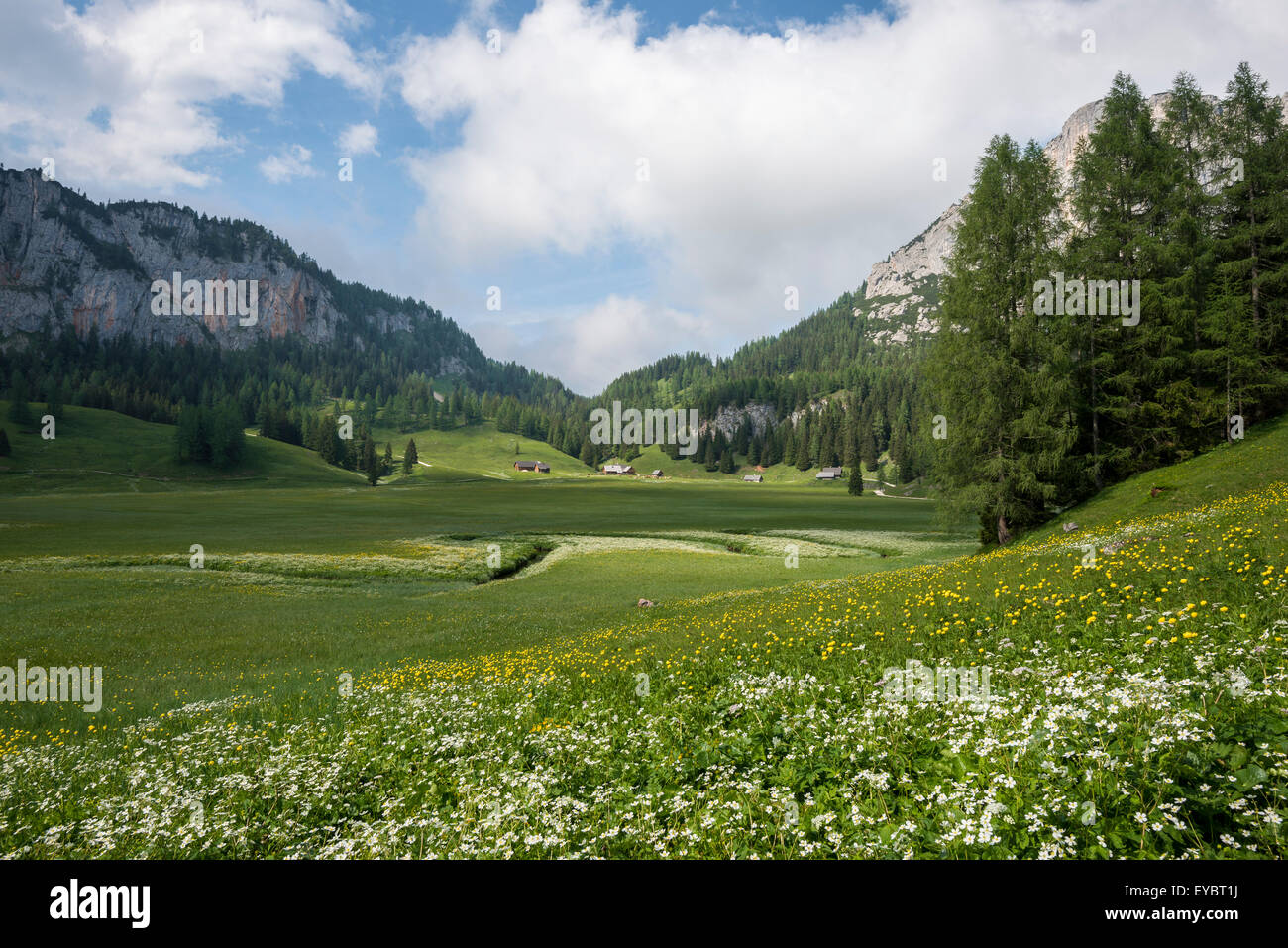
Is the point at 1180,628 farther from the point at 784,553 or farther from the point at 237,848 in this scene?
the point at 784,553

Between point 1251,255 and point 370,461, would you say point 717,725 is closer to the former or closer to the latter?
point 1251,255

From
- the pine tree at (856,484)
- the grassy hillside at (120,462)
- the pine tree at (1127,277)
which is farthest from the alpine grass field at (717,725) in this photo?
the grassy hillside at (120,462)

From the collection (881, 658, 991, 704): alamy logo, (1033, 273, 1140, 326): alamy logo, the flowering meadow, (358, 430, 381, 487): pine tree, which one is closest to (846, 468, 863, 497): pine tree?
(1033, 273, 1140, 326): alamy logo

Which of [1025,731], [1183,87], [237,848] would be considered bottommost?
[237,848]

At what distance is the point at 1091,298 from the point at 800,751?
4428 cm

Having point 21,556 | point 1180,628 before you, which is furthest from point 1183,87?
point 21,556

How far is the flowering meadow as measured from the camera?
531 cm

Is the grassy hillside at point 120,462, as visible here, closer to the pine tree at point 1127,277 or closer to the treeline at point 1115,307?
the treeline at point 1115,307

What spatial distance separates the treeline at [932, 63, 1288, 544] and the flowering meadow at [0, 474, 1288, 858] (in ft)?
69.6

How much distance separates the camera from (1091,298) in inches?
1496

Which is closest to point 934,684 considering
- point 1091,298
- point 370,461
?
point 1091,298
